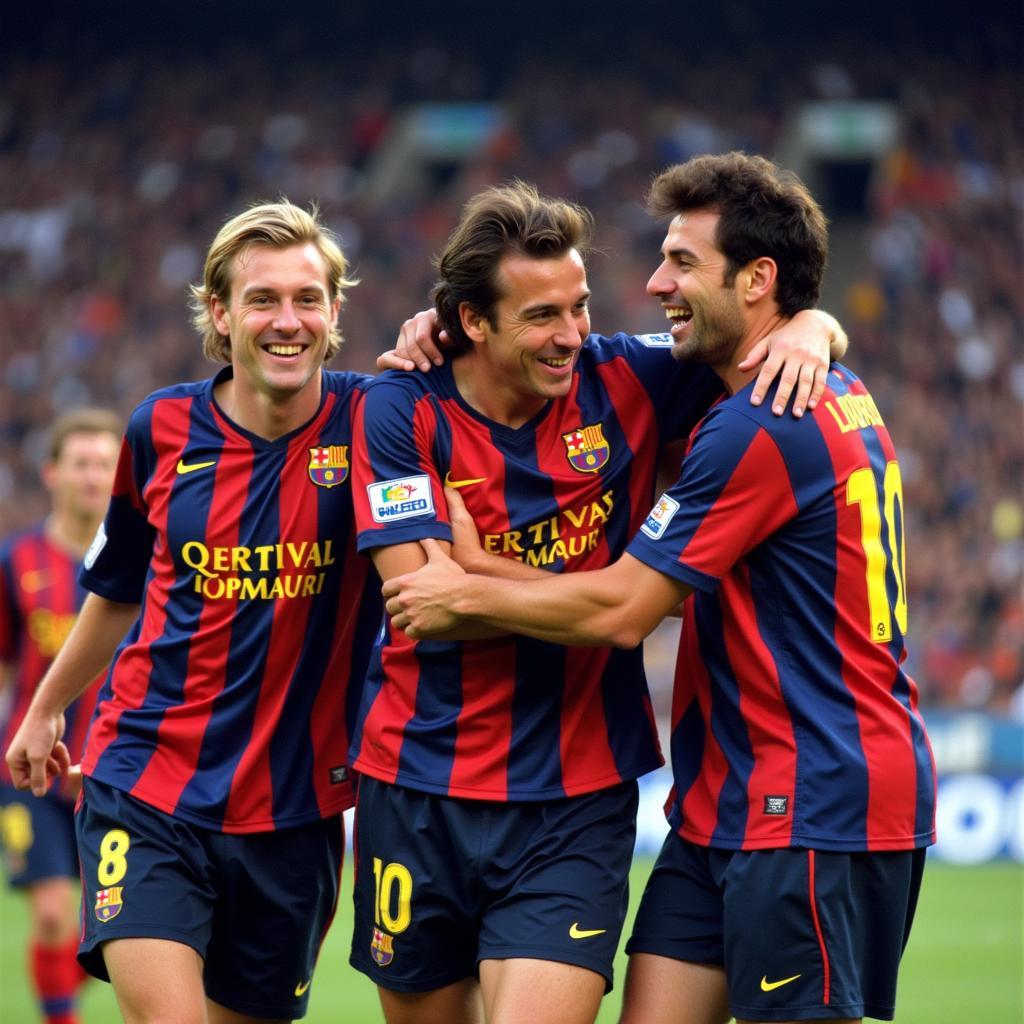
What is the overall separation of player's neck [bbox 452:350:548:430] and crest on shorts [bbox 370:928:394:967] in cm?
137

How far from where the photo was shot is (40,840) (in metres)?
7.03

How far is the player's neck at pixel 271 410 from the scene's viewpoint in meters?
4.56

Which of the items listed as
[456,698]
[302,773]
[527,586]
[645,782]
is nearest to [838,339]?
[527,586]

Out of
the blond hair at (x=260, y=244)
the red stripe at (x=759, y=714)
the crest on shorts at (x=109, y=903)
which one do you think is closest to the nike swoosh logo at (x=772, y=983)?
the red stripe at (x=759, y=714)

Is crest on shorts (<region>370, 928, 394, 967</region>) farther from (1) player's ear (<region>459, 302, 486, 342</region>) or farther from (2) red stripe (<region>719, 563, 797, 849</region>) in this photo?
(1) player's ear (<region>459, 302, 486, 342</region>)

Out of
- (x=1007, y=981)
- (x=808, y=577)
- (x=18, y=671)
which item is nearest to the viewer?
(x=808, y=577)

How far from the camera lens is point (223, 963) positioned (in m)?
4.56

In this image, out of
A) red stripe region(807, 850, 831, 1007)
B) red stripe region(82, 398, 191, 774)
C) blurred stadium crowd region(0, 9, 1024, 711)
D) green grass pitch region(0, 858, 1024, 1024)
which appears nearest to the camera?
red stripe region(807, 850, 831, 1007)

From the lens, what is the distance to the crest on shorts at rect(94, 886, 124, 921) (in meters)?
4.25

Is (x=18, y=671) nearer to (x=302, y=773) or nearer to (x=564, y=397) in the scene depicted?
(x=302, y=773)

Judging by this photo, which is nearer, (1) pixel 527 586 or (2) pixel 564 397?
(1) pixel 527 586

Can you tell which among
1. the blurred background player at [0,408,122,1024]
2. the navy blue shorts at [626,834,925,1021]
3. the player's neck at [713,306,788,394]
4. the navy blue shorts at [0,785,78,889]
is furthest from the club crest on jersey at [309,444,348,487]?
the navy blue shorts at [0,785,78,889]

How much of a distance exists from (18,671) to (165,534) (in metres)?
3.28

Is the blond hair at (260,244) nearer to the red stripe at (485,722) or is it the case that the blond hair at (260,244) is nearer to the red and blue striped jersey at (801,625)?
→ the red stripe at (485,722)
